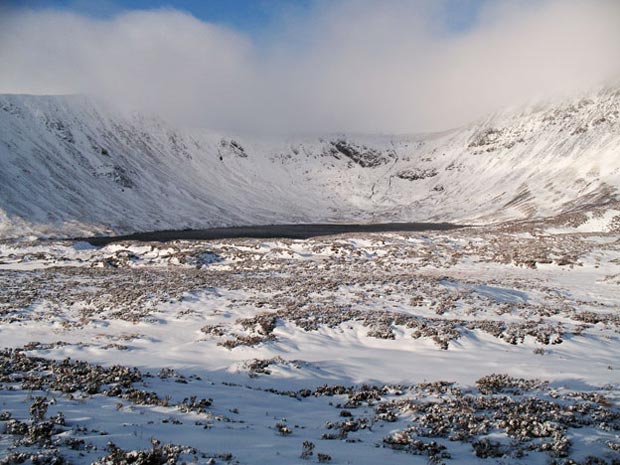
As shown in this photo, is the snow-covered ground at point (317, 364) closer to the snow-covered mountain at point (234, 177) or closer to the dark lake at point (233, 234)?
the dark lake at point (233, 234)

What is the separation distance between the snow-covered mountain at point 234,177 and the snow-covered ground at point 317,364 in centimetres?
8012

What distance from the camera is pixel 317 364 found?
1590 cm

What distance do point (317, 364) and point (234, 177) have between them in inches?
6699

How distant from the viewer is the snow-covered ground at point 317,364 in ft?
27.5

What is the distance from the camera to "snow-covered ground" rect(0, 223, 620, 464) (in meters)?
8.38

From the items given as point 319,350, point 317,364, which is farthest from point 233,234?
point 317,364

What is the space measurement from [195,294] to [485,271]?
82.8ft

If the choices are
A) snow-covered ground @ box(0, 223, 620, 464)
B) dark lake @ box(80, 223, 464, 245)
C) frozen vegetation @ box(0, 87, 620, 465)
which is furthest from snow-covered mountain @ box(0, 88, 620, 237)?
snow-covered ground @ box(0, 223, 620, 464)

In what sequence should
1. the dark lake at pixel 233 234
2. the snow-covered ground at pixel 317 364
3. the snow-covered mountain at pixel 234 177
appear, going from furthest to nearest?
the snow-covered mountain at pixel 234 177
the dark lake at pixel 233 234
the snow-covered ground at pixel 317 364

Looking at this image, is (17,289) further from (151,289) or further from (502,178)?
(502,178)

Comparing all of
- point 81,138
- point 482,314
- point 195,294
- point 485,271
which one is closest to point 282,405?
point 482,314

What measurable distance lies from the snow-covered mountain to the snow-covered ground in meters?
80.1

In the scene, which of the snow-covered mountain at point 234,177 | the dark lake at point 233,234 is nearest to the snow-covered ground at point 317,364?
the dark lake at point 233,234

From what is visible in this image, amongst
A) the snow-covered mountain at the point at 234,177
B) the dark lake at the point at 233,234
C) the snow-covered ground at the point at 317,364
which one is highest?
the snow-covered mountain at the point at 234,177
